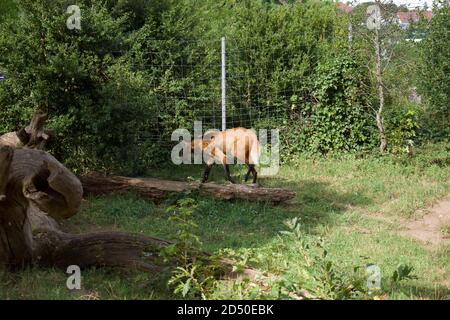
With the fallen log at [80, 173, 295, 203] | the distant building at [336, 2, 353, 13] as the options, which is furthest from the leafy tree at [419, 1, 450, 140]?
the fallen log at [80, 173, 295, 203]

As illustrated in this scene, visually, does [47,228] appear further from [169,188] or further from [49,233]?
[169,188]

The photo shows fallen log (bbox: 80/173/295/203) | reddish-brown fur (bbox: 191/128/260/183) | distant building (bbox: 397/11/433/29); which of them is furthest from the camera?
distant building (bbox: 397/11/433/29)

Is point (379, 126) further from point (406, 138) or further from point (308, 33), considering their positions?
point (308, 33)

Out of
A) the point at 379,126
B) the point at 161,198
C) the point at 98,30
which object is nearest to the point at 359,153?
the point at 379,126

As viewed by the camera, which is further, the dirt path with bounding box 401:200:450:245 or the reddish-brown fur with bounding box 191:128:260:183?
the reddish-brown fur with bounding box 191:128:260:183

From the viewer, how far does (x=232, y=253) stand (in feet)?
15.9

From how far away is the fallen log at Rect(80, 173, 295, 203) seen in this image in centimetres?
802

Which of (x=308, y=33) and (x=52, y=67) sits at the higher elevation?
(x=308, y=33)

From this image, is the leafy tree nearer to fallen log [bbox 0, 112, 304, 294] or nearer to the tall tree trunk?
the tall tree trunk

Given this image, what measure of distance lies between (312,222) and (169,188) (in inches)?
85.9

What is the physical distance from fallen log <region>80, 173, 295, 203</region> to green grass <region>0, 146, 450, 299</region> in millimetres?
139

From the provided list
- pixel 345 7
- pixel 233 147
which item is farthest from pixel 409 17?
pixel 233 147
